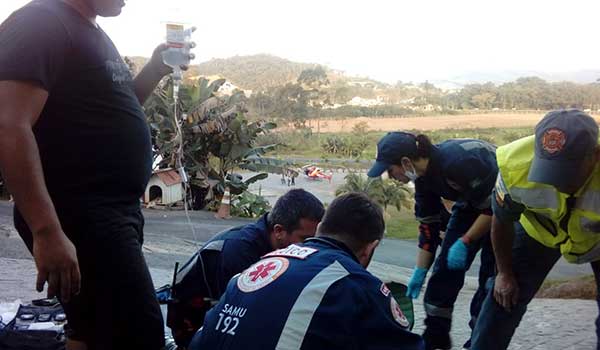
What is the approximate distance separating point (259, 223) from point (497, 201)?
1039 mm

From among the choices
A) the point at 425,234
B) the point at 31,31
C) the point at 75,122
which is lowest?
the point at 425,234

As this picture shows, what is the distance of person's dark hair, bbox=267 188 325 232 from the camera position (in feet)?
8.88

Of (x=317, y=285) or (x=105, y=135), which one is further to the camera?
(x=105, y=135)

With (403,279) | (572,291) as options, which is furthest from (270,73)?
(572,291)

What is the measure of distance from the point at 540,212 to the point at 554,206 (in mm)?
116

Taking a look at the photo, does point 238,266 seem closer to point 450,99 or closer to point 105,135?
point 105,135

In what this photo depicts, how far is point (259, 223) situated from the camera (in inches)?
112

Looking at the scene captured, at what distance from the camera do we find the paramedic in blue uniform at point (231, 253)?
8.87 feet

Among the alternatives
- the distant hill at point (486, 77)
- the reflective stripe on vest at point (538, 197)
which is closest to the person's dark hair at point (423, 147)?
the reflective stripe on vest at point (538, 197)

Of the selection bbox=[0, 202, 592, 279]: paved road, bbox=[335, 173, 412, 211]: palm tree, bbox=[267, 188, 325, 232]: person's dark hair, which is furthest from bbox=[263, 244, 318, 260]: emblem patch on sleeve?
bbox=[335, 173, 412, 211]: palm tree

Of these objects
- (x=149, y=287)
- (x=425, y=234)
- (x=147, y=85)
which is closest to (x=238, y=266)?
(x=149, y=287)

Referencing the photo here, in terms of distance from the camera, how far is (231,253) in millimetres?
2719

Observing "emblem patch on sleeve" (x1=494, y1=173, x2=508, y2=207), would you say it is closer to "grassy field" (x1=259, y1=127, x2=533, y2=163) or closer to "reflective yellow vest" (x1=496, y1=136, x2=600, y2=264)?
"reflective yellow vest" (x1=496, y1=136, x2=600, y2=264)

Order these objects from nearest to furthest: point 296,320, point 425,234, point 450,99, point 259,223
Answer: point 296,320 → point 259,223 → point 425,234 → point 450,99
